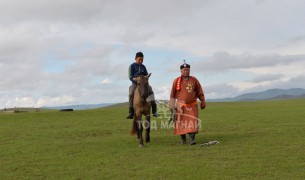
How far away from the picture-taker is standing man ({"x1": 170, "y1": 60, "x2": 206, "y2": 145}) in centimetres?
1302

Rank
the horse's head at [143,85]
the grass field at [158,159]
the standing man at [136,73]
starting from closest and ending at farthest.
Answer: the grass field at [158,159], the horse's head at [143,85], the standing man at [136,73]

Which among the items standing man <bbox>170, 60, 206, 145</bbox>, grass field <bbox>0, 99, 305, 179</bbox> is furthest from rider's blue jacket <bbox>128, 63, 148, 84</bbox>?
grass field <bbox>0, 99, 305, 179</bbox>

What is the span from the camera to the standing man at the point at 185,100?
13.0 meters

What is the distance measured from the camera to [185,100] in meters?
13.1

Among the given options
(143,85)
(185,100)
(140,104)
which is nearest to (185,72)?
(185,100)

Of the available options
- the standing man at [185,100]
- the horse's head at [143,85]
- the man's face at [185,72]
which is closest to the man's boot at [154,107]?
the standing man at [185,100]

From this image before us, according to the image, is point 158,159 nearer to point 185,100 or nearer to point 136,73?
point 185,100

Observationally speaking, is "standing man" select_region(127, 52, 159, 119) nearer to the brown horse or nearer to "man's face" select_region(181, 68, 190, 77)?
the brown horse

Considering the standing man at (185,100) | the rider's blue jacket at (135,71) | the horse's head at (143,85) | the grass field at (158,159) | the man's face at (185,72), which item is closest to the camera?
the grass field at (158,159)

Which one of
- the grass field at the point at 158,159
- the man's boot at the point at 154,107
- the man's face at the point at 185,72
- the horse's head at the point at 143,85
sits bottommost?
the grass field at the point at 158,159

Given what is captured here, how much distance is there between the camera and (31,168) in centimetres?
948

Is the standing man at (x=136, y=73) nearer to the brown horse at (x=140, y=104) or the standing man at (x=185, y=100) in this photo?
the brown horse at (x=140, y=104)

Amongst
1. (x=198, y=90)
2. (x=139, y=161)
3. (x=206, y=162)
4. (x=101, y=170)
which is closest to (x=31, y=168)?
(x=101, y=170)

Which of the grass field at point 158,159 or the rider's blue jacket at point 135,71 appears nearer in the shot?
the grass field at point 158,159
